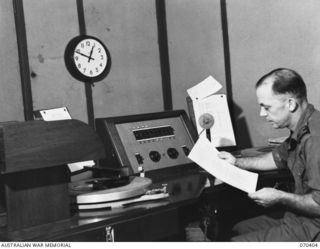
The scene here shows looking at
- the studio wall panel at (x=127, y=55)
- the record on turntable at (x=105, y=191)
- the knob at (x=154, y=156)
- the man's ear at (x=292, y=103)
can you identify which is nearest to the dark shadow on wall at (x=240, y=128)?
the studio wall panel at (x=127, y=55)

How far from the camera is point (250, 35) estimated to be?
122 inches

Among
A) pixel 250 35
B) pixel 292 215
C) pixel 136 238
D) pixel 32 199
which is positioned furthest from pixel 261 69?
pixel 32 199

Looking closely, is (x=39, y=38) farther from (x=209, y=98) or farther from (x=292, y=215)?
(x=292, y=215)

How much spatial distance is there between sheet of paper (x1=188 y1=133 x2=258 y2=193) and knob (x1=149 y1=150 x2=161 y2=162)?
1.51 feet

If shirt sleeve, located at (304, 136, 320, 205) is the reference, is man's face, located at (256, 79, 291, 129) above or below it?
above

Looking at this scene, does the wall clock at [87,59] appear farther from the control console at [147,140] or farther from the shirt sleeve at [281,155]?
the shirt sleeve at [281,155]

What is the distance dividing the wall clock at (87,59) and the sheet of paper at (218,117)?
0.61 m

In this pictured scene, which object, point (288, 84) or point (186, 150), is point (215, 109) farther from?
point (288, 84)

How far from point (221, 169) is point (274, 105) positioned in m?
0.38

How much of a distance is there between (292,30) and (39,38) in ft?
4.81

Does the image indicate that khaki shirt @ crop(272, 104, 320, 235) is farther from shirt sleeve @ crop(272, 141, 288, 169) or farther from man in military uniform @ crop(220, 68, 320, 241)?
shirt sleeve @ crop(272, 141, 288, 169)

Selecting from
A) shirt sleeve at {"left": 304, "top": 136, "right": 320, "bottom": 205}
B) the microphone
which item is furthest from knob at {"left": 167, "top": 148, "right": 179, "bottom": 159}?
shirt sleeve at {"left": 304, "top": 136, "right": 320, "bottom": 205}

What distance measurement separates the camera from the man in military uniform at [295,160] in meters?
1.98

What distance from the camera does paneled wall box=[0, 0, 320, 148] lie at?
9.04 feet
